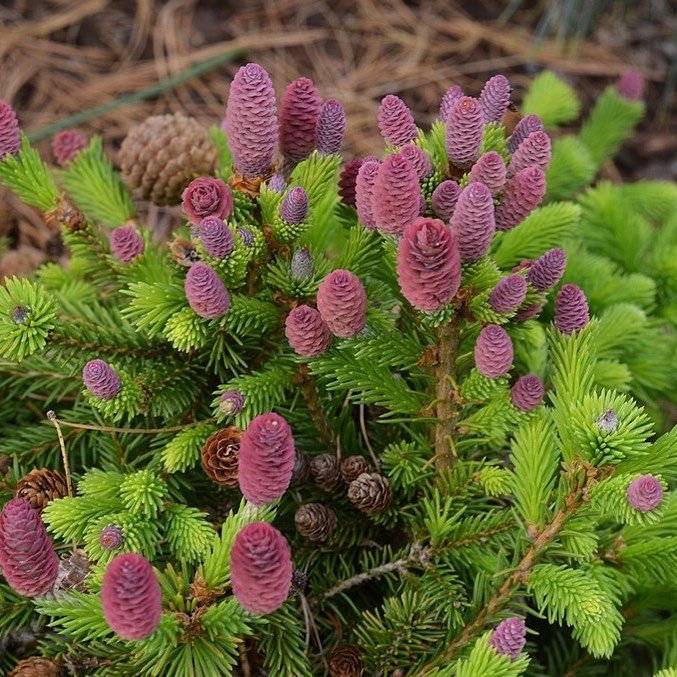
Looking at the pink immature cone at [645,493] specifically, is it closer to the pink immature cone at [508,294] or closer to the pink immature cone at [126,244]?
the pink immature cone at [508,294]

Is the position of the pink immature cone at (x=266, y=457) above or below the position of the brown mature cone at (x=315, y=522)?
above

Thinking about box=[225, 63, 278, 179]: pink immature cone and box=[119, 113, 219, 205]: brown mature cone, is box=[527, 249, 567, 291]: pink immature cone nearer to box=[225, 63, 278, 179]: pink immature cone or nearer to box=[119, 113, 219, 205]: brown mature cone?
box=[225, 63, 278, 179]: pink immature cone

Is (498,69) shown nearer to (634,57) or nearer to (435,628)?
(634,57)

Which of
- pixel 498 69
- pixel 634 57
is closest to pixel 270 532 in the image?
pixel 498 69

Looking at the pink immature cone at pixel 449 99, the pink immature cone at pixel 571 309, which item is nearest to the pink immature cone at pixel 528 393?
the pink immature cone at pixel 571 309

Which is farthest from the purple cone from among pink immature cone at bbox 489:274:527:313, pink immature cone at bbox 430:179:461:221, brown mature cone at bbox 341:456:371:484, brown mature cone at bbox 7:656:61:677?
brown mature cone at bbox 7:656:61:677

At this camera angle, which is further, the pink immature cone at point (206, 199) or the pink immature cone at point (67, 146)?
the pink immature cone at point (67, 146)

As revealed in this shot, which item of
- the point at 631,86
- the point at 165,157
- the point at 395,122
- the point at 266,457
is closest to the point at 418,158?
the point at 395,122
